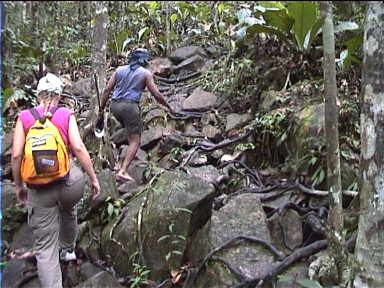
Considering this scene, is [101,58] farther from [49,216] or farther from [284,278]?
[284,278]

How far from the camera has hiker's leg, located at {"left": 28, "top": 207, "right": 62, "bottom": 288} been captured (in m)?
3.13

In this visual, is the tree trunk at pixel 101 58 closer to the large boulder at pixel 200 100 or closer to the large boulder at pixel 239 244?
the large boulder at pixel 239 244

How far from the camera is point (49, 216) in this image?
3.16m

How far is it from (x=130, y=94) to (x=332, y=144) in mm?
2299

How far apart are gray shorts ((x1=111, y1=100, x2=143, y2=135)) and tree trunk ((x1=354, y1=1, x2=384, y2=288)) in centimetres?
245

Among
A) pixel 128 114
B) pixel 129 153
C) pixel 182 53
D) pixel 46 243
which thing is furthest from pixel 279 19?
pixel 46 243

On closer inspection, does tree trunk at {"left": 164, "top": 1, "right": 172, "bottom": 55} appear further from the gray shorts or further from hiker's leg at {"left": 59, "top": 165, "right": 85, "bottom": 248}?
hiker's leg at {"left": 59, "top": 165, "right": 85, "bottom": 248}

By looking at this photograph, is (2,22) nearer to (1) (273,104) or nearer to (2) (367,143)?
(2) (367,143)

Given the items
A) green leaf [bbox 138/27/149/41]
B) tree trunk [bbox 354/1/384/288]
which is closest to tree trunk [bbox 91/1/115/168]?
green leaf [bbox 138/27/149/41]

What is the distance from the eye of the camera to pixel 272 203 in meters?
4.12

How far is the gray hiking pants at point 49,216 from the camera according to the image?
3102mm

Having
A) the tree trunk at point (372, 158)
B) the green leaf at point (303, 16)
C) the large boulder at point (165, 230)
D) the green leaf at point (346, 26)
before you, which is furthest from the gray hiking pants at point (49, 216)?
the green leaf at point (346, 26)

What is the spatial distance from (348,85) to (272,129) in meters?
0.88

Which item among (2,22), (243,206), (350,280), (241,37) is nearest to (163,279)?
(243,206)
